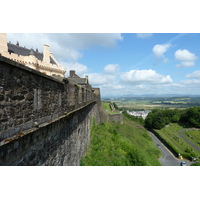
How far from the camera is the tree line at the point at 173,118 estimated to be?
54.2 metres

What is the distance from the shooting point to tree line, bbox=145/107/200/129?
54.2m

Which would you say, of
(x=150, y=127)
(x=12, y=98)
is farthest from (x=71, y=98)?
(x=150, y=127)

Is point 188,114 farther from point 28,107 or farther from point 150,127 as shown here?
point 28,107

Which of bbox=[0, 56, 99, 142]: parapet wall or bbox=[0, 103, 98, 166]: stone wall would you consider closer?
bbox=[0, 56, 99, 142]: parapet wall

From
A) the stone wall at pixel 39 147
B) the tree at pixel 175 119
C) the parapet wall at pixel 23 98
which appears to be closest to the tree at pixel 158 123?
the tree at pixel 175 119

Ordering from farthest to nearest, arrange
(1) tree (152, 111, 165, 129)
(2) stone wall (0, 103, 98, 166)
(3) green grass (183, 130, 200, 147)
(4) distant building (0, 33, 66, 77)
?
1. (1) tree (152, 111, 165, 129)
2. (3) green grass (183, 130, 200, 147)
3. (4) distant building (0, 33, 66, 77)
4. (2) stone wall (0, 103, 98, 166)

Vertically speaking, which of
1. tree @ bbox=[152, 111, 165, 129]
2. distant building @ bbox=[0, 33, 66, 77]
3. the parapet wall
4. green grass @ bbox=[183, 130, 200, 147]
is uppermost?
distant building @ bbox=[0, 33, 66, 77]

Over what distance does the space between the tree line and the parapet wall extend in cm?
5545

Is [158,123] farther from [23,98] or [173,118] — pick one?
[23,98]

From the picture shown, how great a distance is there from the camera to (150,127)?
5697cm

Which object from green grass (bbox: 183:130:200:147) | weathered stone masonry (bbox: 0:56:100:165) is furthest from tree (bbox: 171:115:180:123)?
weathered stone masonry (bbox: 0:56:100:165)

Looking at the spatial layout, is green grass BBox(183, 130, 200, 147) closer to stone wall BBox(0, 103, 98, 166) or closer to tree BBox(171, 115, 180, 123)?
tree BBox(171, 115, 180, 123)

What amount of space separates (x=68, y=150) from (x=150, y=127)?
185 feet

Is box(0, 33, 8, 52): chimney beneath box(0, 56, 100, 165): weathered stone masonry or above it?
above
